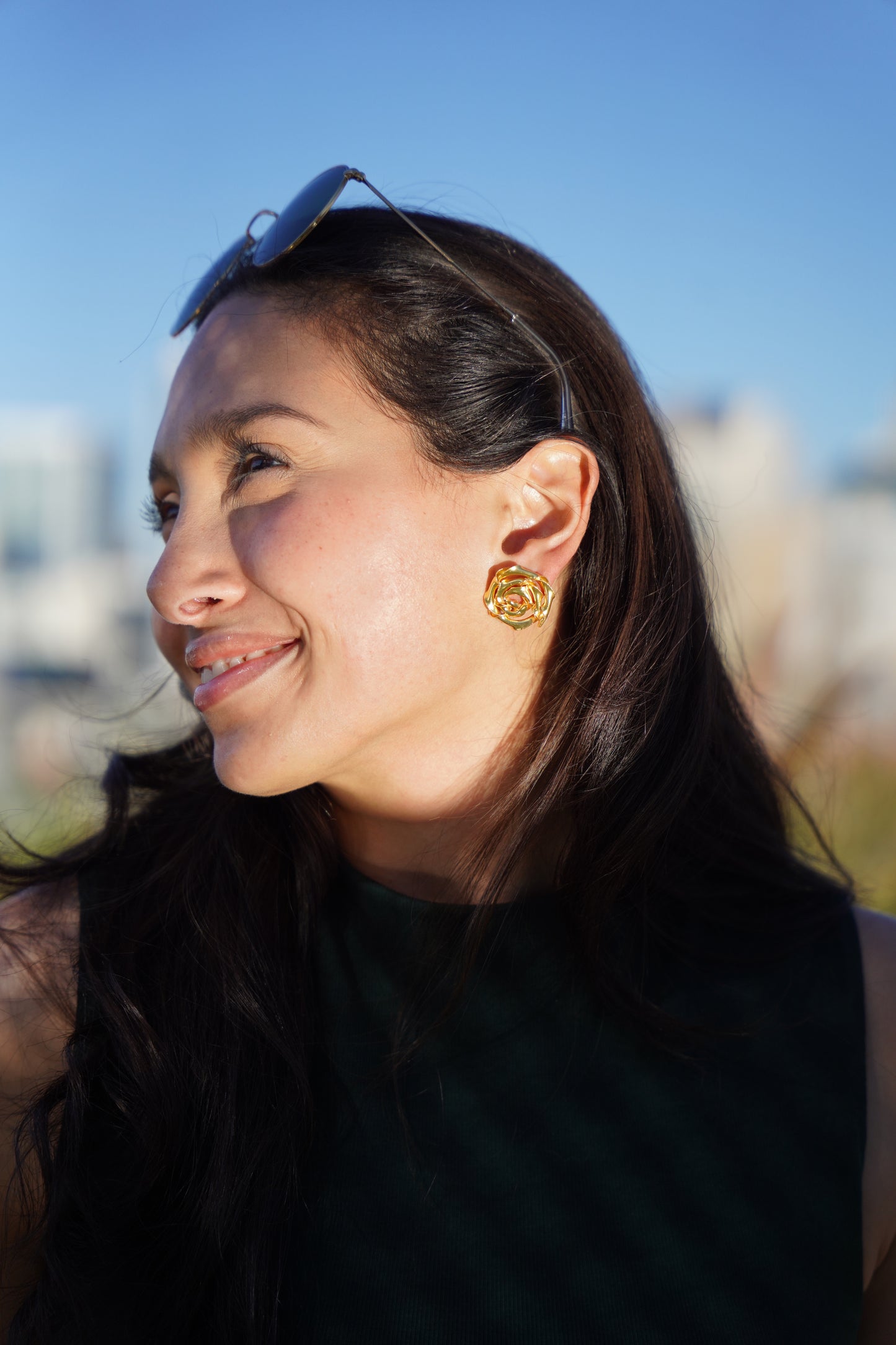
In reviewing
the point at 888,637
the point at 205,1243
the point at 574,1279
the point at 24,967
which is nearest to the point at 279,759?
the point at 24,967

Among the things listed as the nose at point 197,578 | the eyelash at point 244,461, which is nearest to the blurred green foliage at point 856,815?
the nose at point 197,578

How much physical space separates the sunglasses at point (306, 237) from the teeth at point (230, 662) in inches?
25.2

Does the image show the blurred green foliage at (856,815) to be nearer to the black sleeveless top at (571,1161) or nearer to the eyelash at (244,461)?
the black sleeveless top at (571,1161)

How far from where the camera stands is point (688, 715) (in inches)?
73.9

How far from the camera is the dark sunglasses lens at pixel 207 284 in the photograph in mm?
1878

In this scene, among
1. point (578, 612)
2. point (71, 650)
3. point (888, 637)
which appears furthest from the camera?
point (71, 650)

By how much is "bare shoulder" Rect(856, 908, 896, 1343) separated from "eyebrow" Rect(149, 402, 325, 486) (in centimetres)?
135

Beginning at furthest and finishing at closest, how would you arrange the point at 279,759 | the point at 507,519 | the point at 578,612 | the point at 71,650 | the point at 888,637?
the point at 71,650 → the point at 888,637 → the point at 578,612 → the point at 507,519 → the point at 279,759

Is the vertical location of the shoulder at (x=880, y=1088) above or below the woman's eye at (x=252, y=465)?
below

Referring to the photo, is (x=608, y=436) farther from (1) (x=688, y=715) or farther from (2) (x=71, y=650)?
(2) (x=71, y=650)

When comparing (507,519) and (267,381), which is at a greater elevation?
(267,381)

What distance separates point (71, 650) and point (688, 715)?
16.1 feet

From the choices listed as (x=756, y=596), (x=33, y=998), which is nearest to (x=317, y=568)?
(x=33, y=998)

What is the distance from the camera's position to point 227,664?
1.65m
